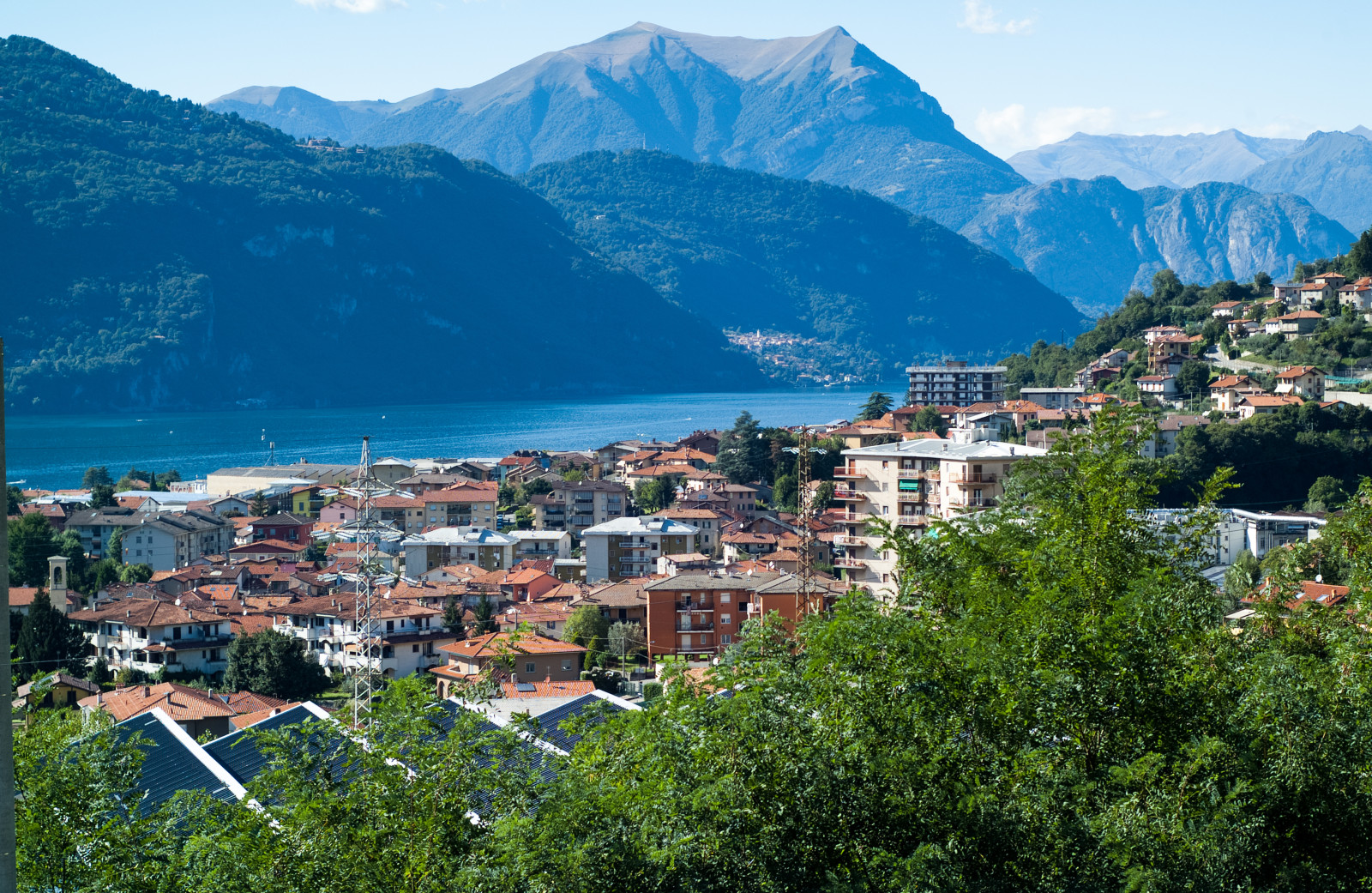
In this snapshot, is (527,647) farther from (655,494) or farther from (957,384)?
(957,384)

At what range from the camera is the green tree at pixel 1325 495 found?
103 ft

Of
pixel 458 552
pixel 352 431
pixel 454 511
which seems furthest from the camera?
pixel 352 431

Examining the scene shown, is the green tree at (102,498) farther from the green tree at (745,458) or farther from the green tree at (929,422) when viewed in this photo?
the green tree at (929,422)

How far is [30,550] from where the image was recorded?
111 ft

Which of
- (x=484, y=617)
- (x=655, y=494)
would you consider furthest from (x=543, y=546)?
(x=484, y=617)

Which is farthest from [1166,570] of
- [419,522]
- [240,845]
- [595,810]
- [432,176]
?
[432,176]

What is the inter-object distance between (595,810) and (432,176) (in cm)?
18338

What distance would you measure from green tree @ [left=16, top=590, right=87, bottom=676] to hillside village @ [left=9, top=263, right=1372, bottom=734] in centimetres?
36

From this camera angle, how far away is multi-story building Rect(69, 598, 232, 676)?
75.5 ft

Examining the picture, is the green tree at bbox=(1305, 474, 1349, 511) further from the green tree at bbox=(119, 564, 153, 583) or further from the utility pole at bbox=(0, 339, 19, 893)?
the utility pole at bbox=(0, 339, 19, 893)

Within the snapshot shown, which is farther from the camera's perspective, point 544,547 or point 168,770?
point 544,547

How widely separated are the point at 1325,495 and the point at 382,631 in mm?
22280

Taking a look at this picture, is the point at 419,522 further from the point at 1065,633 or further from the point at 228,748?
the point at 1065,633

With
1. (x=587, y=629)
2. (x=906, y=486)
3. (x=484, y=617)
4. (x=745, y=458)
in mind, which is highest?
(x=906, y=486)
